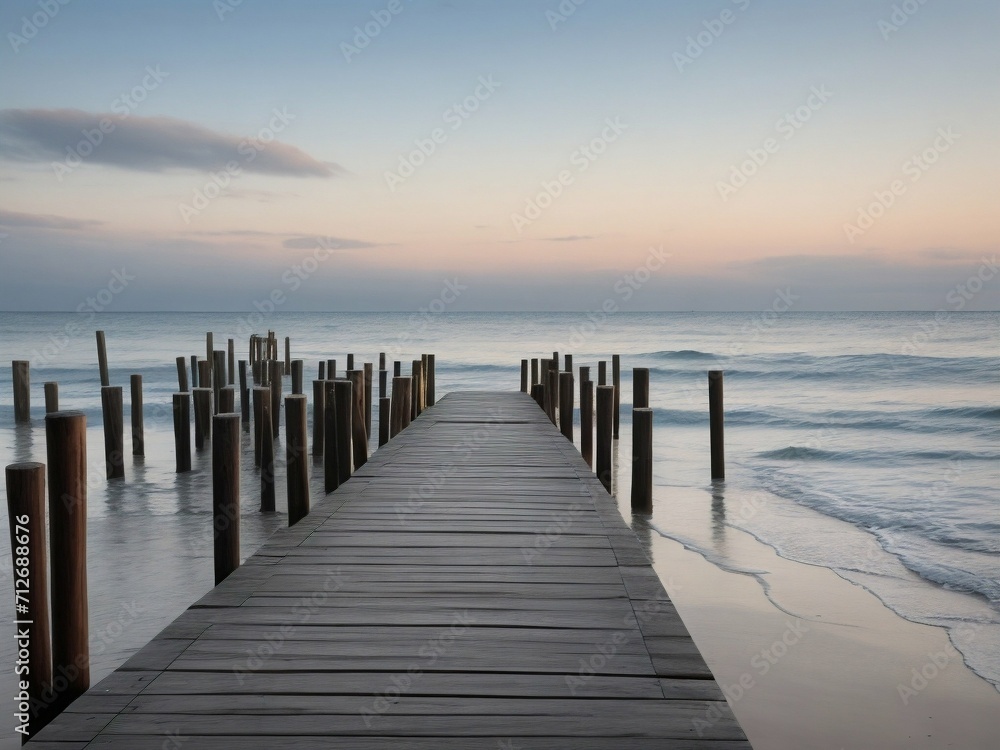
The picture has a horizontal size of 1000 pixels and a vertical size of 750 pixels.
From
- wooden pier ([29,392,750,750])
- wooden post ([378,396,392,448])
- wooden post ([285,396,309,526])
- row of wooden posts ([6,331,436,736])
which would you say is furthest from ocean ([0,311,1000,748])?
wooden pier ([29,392,750,750])

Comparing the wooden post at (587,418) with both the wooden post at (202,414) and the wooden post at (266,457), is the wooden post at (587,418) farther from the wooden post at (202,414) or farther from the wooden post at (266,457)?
the wooden post at (202,414)

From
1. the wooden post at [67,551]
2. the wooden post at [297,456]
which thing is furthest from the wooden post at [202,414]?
the wooden post at [67,551]

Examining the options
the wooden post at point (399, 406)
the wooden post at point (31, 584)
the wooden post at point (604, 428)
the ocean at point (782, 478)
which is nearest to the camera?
the wooden post at point (31, 584)

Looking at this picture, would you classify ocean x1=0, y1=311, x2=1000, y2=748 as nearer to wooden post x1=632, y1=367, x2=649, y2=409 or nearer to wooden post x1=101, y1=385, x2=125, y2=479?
wooden post x1=101, y1=385, x2=125, y2=479

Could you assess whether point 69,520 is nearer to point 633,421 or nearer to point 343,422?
point 343,422


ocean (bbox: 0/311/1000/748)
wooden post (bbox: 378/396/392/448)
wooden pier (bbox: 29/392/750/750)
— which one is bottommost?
ocean (bbox: 0/311/1000/748)

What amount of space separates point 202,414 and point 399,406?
3.88 metres

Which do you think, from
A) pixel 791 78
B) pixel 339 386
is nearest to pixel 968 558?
pixel 339 386

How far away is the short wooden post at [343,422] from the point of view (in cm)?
715

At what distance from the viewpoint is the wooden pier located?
2305 millimetres

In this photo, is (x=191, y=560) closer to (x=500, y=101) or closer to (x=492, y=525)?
(x=492, y=525)

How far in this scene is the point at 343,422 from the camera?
23.5ft

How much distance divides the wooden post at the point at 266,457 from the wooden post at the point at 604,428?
153 inches

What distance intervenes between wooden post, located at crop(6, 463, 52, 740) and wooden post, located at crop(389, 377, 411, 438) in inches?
286
